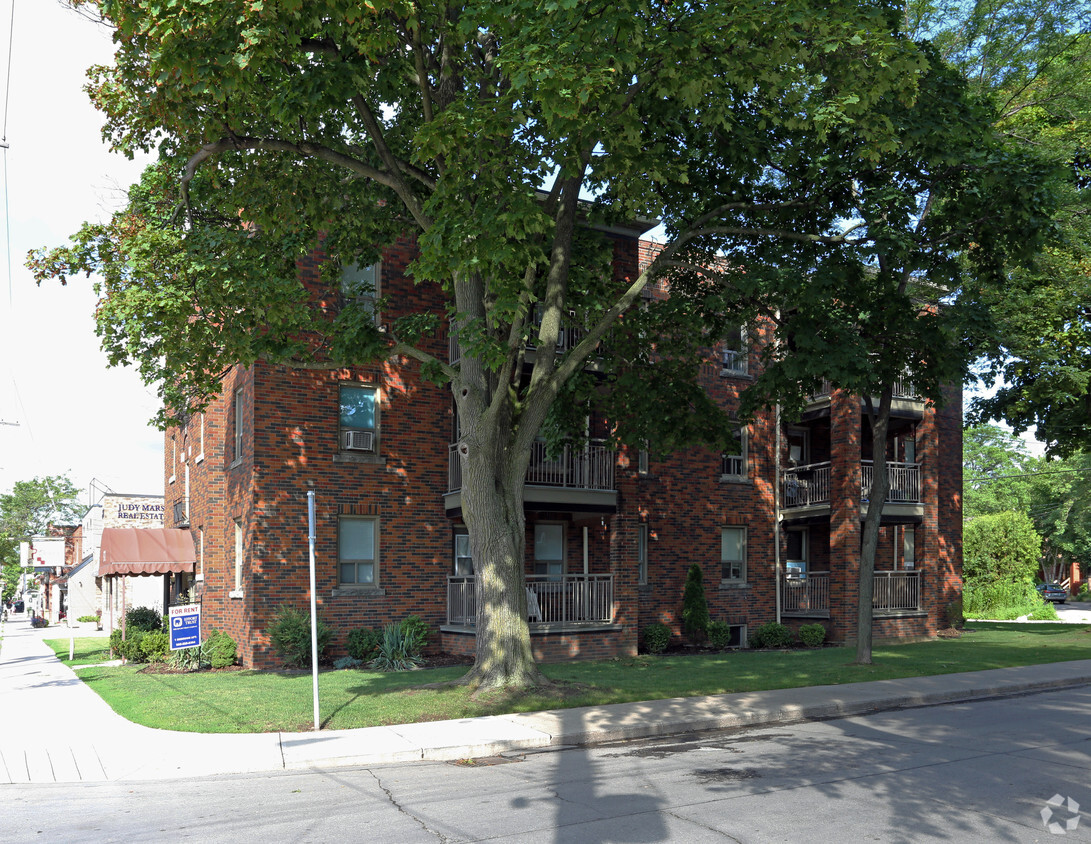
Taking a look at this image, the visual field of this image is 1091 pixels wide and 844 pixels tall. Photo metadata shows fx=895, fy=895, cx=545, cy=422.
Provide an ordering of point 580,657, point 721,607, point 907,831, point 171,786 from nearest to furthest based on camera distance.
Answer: point 907,831 → point 171,786 → point 580,657 → point 721,607

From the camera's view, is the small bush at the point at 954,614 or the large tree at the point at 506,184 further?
the small bush at the point at 954,614

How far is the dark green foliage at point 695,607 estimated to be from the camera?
22.8 m

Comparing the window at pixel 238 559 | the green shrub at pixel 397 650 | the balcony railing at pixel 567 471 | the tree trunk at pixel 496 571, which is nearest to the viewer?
the tree trunk at pixel 496 571

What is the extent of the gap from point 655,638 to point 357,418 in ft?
29.0

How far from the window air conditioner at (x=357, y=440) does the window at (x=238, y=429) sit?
2679 millimetres

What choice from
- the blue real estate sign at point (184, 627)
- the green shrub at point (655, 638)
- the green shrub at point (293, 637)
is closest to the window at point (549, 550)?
the green shrub at point (655, 638)

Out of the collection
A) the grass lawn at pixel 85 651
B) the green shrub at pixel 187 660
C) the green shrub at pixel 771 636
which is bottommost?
the grass lawn at pixel 85 651

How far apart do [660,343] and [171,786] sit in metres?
11.9

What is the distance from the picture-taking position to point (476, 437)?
541 inches

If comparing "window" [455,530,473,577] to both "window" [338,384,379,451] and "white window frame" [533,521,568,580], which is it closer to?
"white window frame" [533,521,568,580]

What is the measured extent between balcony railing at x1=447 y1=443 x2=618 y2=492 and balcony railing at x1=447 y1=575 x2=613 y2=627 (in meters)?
2.06

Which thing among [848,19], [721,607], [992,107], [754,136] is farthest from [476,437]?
[721,607]

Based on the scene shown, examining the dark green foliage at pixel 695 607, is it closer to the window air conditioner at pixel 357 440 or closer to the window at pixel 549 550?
→ the window at pixel 549 550

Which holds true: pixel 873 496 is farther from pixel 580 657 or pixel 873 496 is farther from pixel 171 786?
pixel 171 786
